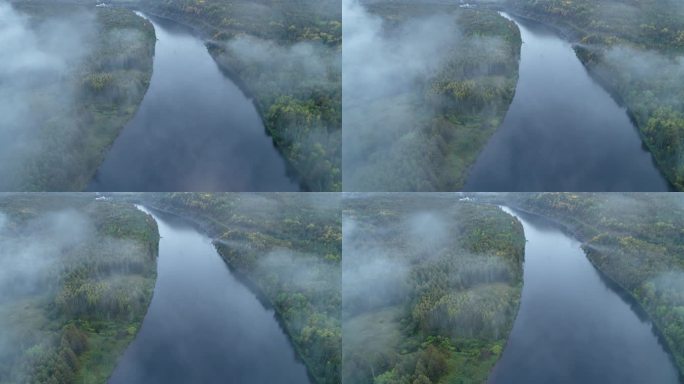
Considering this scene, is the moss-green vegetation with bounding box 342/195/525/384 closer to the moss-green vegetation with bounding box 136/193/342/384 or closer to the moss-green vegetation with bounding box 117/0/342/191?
the moss-green vegetation with bounding box 136/193/342/384

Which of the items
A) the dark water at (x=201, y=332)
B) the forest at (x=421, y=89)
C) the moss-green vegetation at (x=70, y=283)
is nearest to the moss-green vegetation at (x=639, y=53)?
the forest at (x=421, y=89)

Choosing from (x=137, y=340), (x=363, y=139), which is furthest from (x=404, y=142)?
(x=137, y=340)

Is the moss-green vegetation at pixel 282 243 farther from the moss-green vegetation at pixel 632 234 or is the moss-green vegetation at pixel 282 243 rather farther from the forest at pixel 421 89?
the moss-green vegetation at pixel 632 234

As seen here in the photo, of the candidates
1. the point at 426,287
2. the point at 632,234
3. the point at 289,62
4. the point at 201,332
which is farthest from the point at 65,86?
the point at 632,234

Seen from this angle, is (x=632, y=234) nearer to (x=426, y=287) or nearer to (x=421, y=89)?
(x=426, y=287)

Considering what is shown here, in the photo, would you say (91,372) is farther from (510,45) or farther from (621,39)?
(621,39)
